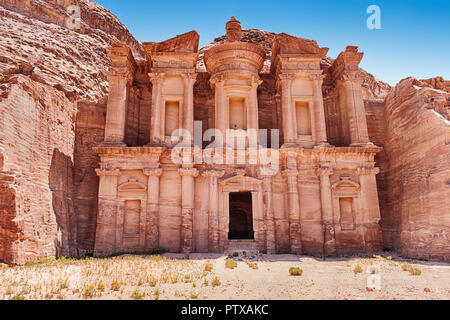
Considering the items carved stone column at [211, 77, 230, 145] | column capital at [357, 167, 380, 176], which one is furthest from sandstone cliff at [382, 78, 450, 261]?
carved stone column at [211, 77, 230, 145]

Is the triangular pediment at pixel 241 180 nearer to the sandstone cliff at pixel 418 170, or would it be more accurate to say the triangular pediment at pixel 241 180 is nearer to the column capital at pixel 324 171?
the column capital at pixel 324 171

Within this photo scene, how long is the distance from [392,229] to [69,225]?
18.1 meters

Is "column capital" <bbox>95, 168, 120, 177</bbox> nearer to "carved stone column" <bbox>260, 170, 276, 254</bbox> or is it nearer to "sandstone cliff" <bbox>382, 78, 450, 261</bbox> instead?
"carved stone column" <bbox>260, 170, 276, 254</bbox>

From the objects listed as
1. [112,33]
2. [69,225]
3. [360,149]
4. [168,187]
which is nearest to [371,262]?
[360,149]

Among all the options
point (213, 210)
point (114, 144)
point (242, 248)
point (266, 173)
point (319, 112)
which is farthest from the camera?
point (319, 112)

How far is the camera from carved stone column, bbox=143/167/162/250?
16.3 meters

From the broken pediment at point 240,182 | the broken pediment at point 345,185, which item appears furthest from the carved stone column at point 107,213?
the broken pediment at point 345,185

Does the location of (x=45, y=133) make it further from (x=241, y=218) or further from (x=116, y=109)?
A: (x=241, y=218)

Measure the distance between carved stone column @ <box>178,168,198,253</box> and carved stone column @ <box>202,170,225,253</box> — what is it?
825 mm

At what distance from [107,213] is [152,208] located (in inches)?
91.7

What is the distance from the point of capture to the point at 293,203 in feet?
55.6

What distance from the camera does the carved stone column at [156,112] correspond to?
18047 mm

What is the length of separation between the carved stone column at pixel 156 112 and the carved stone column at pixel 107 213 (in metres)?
2.82

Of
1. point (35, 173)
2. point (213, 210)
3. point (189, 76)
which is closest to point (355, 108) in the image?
point (189, 76)
